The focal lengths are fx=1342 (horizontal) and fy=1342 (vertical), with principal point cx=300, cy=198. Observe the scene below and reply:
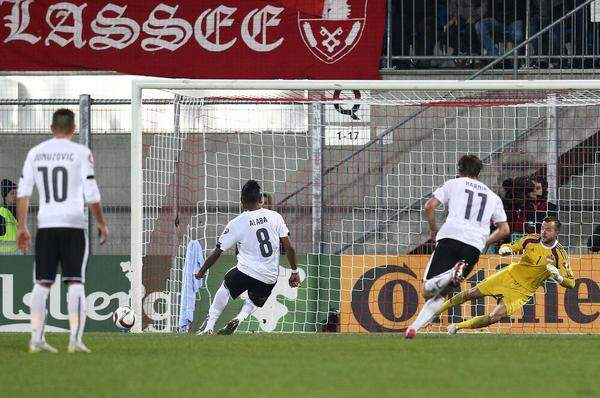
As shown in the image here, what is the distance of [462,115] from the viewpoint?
2025 centimetres

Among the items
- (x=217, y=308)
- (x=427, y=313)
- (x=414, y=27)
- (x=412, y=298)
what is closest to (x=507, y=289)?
(x=412, y=298)

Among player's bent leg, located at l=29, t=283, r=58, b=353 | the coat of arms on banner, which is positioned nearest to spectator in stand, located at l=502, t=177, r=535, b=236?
the coat of arms on banner

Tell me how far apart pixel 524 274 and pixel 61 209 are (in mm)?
7111

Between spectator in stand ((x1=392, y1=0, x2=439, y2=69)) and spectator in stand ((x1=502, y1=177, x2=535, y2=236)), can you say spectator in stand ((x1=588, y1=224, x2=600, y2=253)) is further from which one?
spectator in stand ((x1=392, y1=0, x2=439, y2=69))

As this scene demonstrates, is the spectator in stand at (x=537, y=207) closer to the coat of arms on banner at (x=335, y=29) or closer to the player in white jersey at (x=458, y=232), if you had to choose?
the coat of arms on banner at (x=335, y=29)

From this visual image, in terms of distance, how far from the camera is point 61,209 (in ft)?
35.4

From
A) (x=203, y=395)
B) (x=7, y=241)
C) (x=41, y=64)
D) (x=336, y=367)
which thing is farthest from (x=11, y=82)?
(x=203, y=395)

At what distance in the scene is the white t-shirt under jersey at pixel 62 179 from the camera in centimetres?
1079

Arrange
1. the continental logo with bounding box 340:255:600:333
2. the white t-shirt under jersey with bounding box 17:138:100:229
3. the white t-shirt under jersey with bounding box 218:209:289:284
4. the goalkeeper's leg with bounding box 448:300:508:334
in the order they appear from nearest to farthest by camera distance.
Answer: the white t-shirt under jersey with bounding box 17:138:100:229
the white t-shirt under jersey with bounding box 218:209:289:284
the goalkeeper's leg with bounding box 448:300:508:334
the continental logo with bounding box 340:255:600:333

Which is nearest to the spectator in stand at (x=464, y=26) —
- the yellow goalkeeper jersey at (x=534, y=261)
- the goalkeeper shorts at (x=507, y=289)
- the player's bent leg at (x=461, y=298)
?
the yellow goalkeeper jersey at (x=534, y=261)

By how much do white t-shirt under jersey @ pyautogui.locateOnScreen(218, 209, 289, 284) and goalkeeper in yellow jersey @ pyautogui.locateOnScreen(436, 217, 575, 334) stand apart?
2.37m

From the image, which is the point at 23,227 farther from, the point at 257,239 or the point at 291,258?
the point at 291,258

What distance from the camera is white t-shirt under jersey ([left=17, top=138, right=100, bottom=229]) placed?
10.8 meters

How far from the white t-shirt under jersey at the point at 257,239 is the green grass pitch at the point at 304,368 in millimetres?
2085
